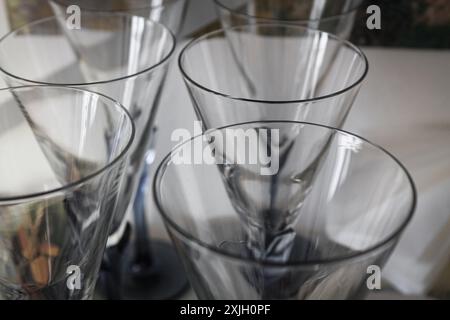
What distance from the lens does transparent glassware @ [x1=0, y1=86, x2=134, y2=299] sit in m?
0.26

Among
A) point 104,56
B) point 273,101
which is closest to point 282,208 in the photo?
point 273,101

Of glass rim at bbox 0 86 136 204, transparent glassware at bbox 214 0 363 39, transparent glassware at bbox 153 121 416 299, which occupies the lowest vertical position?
transparent glassware at bbox 153 121 416 299

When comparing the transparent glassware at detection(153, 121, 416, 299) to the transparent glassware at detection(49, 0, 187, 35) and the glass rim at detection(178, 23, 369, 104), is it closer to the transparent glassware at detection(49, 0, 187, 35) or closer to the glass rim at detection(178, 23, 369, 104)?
the glass rim at detection(178, 23, 369, 104)

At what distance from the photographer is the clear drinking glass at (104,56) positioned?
0.39m

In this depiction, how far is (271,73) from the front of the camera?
46 cm

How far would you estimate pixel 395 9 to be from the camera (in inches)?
27.0

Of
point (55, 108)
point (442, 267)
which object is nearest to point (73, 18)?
point (55, 108)

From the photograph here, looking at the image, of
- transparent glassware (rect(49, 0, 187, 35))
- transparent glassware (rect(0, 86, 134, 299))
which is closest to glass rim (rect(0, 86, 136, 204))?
transparent glassware (rect(0, 86, 134, 299))

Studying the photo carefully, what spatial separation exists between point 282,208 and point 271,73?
0.15m

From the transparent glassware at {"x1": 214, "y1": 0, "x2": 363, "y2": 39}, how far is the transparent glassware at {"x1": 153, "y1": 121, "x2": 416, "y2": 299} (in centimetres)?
14

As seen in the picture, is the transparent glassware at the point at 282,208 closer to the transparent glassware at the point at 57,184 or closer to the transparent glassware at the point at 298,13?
the transparent glassware at the point at 57,184

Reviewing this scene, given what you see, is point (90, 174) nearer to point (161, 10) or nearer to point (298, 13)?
point (161, 10)
